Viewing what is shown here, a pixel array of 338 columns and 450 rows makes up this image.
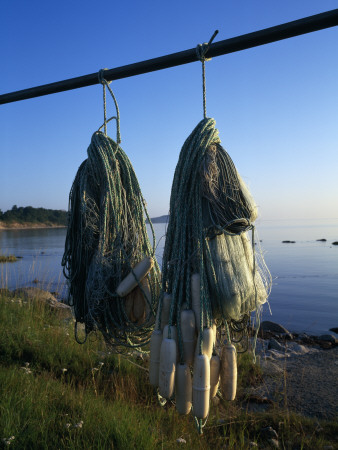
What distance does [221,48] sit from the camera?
2.54 metres

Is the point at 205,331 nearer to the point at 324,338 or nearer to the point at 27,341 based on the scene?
the point at 27,341

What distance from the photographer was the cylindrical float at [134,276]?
2.71 metres

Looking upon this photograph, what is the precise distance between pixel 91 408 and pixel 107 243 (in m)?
1.45

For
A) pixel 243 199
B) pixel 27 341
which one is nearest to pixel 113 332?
pixel 243 199

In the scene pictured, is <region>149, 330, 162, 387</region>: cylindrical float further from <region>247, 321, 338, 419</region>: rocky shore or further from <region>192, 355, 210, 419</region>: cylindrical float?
<region>247, 321, 338, 419</region>: rocky shore

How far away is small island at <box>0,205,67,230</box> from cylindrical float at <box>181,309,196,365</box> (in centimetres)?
7662

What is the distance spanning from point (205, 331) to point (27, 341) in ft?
13.3

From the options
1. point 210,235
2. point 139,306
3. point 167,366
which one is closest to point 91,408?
point 139,306

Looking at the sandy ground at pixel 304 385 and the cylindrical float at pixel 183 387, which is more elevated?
the cylindrical float at pixel 183 387

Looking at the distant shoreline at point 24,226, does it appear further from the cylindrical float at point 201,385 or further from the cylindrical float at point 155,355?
the cylindrical float at point 201,385

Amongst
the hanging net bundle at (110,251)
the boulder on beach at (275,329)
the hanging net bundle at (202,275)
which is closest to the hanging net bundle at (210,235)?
the hanging net bundle at (202,275)

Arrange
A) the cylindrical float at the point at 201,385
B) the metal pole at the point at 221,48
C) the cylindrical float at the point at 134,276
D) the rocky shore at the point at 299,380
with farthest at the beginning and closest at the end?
the rocky shore at the point at 299,380 < the cylindrical float at the point at 134,276 < the metal pole at the point at 221,48 < the cylindrical float at the point at 201,385

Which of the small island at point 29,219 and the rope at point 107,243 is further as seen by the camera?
the small island at point 29,219

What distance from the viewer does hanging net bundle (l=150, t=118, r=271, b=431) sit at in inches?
88.1
